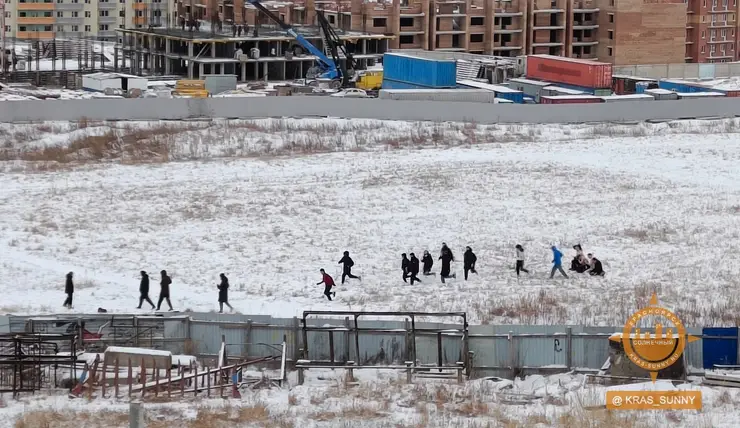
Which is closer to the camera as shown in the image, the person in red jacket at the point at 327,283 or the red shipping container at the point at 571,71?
the person in red jacket at the point at 327,283

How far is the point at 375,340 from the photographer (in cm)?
2353

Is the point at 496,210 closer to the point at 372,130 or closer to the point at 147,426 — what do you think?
the point at 372,130

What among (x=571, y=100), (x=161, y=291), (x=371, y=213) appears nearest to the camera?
(x=161, y=291)

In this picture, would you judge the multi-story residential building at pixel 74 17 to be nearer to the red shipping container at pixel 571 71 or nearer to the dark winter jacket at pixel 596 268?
the red shipping container at pixel 571 71

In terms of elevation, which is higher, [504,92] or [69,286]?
[504,92]

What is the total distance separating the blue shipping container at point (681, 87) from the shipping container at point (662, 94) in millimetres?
1976

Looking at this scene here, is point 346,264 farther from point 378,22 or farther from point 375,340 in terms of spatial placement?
point 378,22

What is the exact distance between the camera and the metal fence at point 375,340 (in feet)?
75.1

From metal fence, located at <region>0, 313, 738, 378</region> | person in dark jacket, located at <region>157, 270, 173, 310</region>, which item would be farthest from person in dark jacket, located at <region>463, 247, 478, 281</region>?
person in dark jacket, located at <region>157, 270, 173, 310</region>

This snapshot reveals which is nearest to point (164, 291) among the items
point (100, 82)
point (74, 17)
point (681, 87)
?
point (100, 82)

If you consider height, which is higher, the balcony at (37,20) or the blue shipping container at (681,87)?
the balcony at (37,20)

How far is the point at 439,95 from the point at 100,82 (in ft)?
49.2

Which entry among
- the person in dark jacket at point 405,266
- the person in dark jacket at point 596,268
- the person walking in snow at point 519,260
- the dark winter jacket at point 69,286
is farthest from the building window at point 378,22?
the dark winter jacket at point 69,286

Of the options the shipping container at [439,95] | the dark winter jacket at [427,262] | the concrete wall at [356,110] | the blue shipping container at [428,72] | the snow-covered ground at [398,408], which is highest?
the blue shipping container at [428,72]
